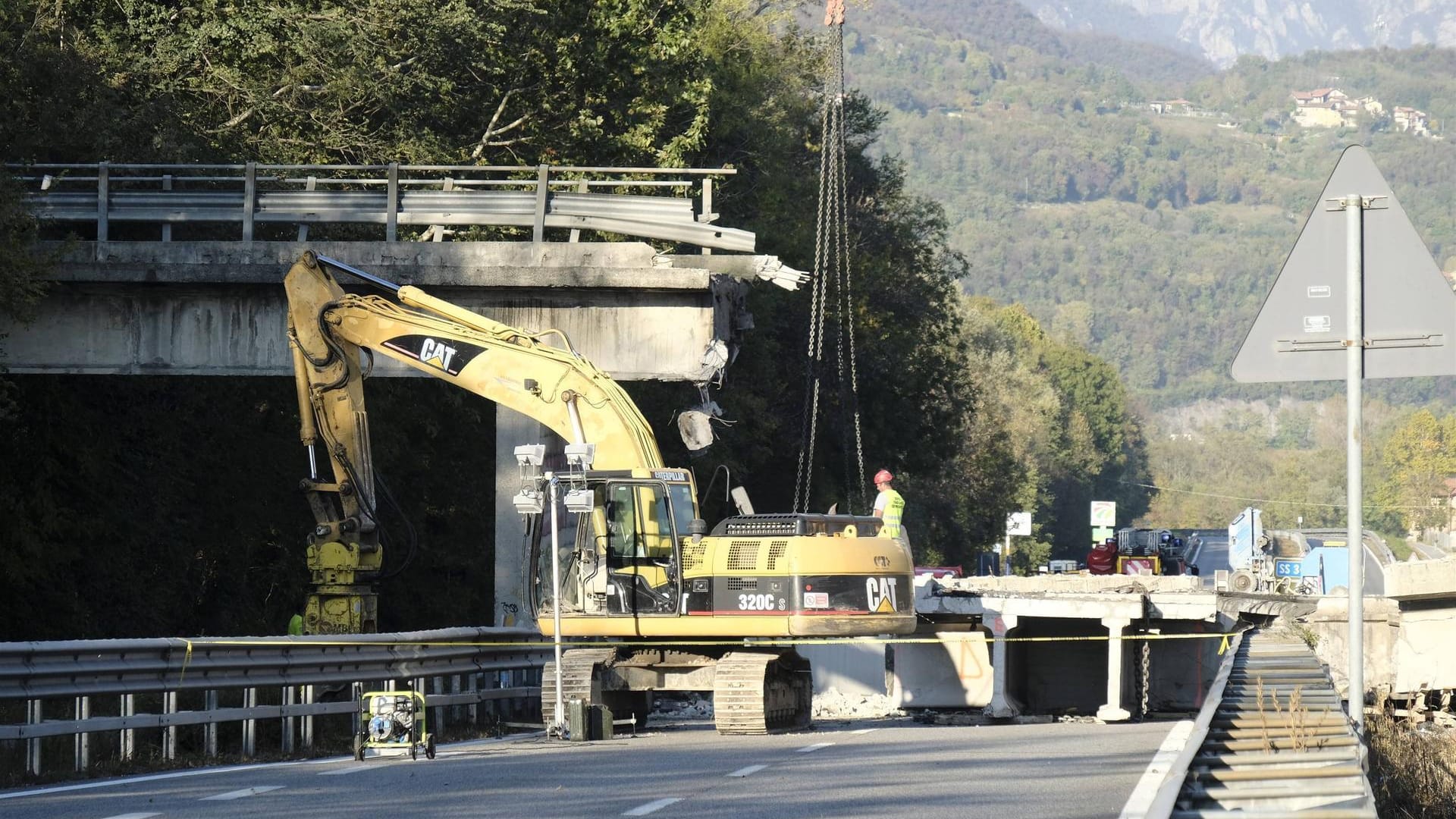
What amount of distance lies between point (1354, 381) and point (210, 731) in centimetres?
1012

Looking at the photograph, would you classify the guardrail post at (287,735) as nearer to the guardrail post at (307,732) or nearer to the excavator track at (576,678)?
the guardrail post at (307,732)

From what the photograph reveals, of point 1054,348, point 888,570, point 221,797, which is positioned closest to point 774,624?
point 888,570

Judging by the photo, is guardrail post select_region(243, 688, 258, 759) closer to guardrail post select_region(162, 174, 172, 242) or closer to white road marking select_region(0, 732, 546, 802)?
white road marking select_region(0, 732, 546, 802)

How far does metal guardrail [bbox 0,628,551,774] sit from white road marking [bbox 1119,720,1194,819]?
23.3ft

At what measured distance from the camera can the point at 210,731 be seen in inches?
668

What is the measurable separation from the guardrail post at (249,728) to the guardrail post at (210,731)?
0.82 ft

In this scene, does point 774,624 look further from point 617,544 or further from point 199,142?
point 199,142

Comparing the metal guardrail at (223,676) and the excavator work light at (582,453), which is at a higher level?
the excavator work light at (582,453)

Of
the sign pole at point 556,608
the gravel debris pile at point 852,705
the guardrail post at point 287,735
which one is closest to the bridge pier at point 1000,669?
the gravel debris pile at point 852,705

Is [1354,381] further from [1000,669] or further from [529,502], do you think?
[1000,669]

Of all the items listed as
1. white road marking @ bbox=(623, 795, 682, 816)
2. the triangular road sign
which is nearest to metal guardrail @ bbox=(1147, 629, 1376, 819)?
the triangular road sign

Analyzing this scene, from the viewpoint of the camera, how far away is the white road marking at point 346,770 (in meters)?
14.9

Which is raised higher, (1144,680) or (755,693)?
(755,693)

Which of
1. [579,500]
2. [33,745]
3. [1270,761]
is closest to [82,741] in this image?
[33,745]
